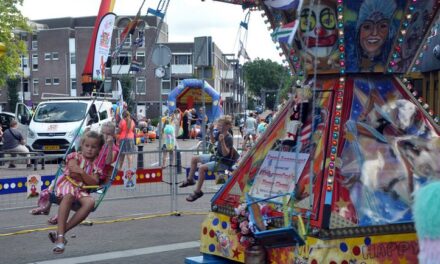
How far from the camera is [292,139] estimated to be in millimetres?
5777

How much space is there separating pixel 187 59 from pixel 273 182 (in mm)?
59438

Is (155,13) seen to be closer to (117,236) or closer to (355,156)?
(355,156)

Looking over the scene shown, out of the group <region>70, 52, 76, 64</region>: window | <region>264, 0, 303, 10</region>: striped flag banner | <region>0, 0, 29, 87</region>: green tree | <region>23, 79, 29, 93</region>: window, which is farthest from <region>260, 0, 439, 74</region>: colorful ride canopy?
<region>23, 79, 29, 93</region>: window

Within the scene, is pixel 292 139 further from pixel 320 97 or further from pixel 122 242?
pixel 122 242

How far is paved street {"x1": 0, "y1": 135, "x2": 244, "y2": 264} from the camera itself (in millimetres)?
7785

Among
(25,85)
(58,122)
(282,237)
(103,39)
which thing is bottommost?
(282,237)

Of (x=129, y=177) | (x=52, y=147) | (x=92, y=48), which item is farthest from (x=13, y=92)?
(x=129, y=177)

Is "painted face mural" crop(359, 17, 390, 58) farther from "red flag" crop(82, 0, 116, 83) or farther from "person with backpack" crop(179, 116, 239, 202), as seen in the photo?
"red flag" crop(82, 0, 116, 83)

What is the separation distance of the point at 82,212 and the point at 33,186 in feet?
10.8

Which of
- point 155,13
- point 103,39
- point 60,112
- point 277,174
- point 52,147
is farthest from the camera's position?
point 103,39

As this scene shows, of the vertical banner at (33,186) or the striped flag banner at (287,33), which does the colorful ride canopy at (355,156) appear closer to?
the striped flag banner at (287,33)

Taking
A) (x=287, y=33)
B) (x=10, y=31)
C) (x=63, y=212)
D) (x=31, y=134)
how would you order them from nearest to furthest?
(x=287, y=33) → (x=63, y=212) → (x=31, y=134) → (x=10, y=31)

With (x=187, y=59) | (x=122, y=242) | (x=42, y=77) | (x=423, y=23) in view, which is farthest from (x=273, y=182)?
(x=42, y=77)

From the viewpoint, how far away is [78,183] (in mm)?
6473
